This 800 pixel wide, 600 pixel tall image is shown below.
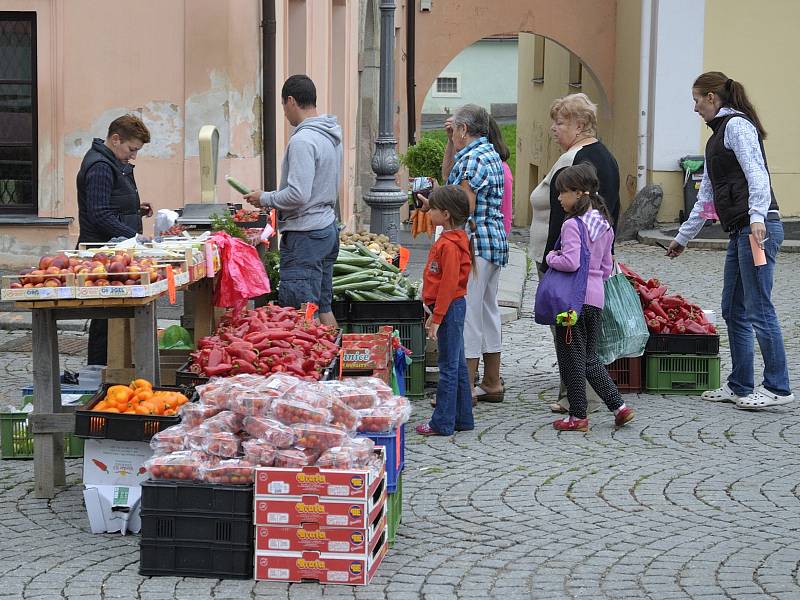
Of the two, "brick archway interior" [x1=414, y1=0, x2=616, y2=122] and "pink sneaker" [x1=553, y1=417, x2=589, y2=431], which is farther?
"brick archway interior" [x1=414, y1=0, x2=616, y2=122]

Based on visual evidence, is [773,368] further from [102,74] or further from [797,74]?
[797,74]

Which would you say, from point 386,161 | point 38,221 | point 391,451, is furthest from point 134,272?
point 386,161

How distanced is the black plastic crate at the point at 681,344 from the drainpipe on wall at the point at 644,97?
14232 mm

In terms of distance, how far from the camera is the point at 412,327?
29.1 ft

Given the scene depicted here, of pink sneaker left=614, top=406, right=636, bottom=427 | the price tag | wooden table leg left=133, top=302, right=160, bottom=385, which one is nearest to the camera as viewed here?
wooden table leg left=133, top=302, right=160, bottom=385

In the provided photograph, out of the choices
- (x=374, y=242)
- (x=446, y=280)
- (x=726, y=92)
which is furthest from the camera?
(x=374, y=242)

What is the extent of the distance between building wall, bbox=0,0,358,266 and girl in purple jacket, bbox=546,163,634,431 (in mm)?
4755

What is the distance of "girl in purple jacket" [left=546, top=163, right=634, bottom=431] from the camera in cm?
781

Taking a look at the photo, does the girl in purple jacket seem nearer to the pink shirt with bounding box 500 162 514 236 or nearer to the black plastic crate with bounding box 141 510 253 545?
the pink shirt with bounding box 500 162 514 236

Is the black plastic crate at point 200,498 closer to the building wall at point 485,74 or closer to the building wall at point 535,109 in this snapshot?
the building wall at point 535,109

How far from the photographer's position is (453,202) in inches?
299

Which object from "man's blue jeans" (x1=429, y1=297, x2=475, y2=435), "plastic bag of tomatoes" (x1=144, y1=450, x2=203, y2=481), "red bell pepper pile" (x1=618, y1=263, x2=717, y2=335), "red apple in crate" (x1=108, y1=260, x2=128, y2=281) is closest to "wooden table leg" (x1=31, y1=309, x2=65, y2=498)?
"red apple in crate" (x1=108, y1=260, x2=128, y2=281)

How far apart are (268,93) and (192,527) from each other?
7.86m

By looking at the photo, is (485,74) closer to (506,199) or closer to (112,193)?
(506,199)
